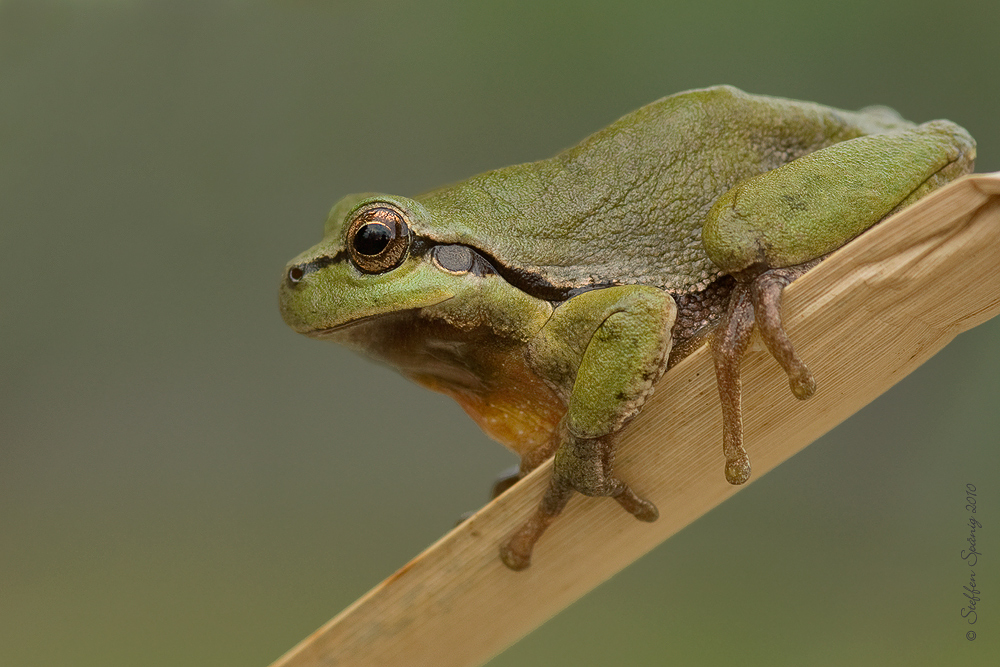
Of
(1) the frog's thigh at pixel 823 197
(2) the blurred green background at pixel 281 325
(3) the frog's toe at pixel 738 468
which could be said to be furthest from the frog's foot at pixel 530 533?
(2) the blurred green background at pixel 281 325

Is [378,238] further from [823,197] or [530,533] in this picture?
[823,197]

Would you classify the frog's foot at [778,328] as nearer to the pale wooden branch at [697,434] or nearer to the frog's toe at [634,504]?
the pale wooden branch at [697,434]

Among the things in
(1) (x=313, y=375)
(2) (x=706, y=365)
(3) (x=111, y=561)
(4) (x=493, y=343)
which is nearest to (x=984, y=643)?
(2) (x=706, y=365)

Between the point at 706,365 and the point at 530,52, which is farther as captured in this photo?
the point at 530,52

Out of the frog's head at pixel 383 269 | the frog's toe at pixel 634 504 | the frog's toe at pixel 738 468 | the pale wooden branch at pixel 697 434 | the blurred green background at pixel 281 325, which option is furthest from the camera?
the blurred green background at pixel 281 325

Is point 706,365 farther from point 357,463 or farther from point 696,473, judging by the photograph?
point 357,463
